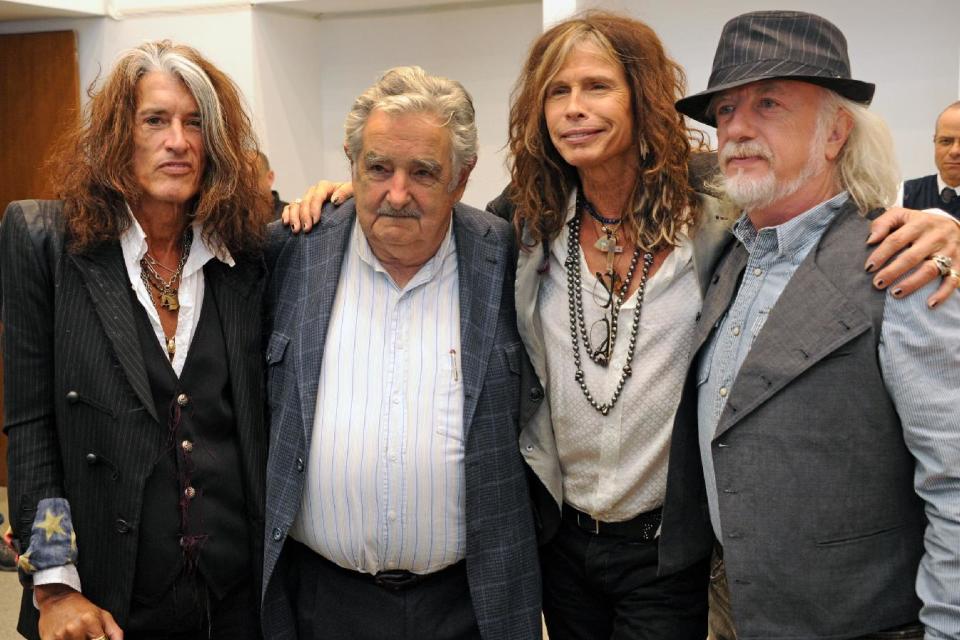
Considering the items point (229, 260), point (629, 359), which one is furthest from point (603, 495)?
point (229, 260)

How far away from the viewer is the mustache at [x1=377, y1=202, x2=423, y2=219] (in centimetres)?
213

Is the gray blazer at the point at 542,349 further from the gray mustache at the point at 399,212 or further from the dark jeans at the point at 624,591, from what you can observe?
the gray mustache at the point at 399,212

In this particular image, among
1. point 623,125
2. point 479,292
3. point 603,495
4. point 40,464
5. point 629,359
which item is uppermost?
point 623,125

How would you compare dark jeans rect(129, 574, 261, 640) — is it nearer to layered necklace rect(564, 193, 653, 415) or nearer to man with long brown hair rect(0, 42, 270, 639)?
man with long brown hair rect(0, 42, 270, 639)

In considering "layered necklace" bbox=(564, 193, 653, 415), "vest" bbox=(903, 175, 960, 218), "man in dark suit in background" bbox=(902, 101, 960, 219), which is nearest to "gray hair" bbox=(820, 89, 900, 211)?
"layered necklace" bbox=(564, 193, 653, 415)

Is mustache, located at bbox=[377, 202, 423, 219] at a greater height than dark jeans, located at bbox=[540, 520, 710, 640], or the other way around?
mustache, located at bbox=[377, 202, 423, 219]

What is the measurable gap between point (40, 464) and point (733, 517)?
1.41 m

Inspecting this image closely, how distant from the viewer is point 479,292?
2.25 meters

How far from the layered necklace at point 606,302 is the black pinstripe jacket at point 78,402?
95cm

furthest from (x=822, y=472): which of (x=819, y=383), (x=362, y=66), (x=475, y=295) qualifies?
(x=362, y=66)

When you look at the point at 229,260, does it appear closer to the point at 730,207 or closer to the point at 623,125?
the point at 623,125

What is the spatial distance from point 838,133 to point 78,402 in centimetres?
166

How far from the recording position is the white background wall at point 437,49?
5391 mm

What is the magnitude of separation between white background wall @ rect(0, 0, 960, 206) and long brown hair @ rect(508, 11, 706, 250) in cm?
317
